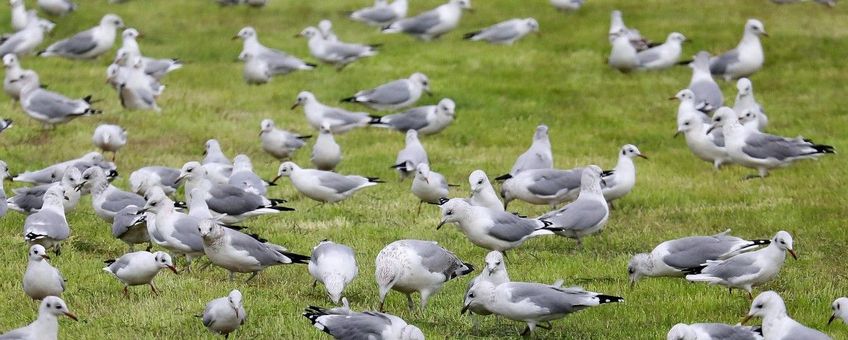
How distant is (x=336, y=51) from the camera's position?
25.8 meters

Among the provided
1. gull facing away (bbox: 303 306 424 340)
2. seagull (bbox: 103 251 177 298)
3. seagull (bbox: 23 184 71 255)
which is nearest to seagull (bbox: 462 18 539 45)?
seagull (bbox: 23 184 71 255)

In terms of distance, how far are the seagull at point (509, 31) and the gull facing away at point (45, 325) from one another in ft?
61.4

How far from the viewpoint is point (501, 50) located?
26328 mm

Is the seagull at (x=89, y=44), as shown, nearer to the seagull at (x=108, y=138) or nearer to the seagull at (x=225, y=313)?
the seagull at (x=108, y=138)

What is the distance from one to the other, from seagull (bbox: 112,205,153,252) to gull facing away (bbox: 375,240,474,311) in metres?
2.96

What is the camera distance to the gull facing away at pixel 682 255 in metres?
11.5

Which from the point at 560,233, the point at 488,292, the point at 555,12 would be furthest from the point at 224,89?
the point at 488,292

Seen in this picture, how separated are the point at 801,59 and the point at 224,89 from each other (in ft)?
34.9

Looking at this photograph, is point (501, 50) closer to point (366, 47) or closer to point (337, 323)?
point (366, 47)

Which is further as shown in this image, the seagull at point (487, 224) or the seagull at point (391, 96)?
the seagull at point (391, 96)

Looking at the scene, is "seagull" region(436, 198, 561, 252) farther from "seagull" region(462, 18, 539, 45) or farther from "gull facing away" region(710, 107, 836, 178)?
"seagull" region(462, 18, 539, 45)

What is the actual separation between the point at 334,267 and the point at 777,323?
3.37 m

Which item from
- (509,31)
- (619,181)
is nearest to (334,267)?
(619,181)

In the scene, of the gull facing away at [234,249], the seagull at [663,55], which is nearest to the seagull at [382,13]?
the seagull at [663,55]
